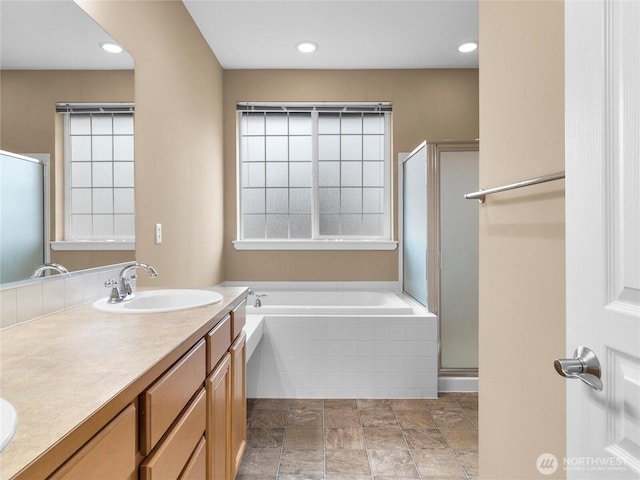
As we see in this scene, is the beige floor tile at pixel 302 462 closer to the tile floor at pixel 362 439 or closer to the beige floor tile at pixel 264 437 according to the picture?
the tile floor at pixel 362 439

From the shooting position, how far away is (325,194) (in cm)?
359

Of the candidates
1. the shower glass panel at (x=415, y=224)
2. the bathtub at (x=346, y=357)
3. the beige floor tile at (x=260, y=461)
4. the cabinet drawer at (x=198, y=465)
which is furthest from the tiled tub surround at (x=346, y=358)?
the cabinet drawer at (x=198, y=465)

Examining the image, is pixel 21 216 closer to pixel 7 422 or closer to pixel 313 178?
pixel 7 422

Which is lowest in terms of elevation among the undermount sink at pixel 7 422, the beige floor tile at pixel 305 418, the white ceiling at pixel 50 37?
the beige floor tile at pixel 305 418

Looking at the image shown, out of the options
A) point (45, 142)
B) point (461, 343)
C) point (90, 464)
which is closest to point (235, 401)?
point (90, 464)

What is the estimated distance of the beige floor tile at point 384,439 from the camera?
78.2 inches

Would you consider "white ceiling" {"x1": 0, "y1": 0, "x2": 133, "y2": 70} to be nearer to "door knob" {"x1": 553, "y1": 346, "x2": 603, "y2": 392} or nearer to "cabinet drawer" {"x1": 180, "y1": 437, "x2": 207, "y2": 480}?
"cabinet drawer" {"x1": 180, "y1": 437, "x2": 207, "y2": 480}

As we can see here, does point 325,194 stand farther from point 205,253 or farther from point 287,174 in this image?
point 205,253

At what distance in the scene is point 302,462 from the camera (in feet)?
6.06

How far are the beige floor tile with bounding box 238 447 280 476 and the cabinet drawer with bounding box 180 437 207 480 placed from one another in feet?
2.32

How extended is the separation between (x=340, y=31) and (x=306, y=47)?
0.34 meters

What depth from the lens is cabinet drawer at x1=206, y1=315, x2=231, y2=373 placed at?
1.21 m

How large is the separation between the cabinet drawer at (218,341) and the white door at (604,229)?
0.98 metres

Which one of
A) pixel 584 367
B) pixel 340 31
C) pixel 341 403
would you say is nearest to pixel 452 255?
pixel 341 403
